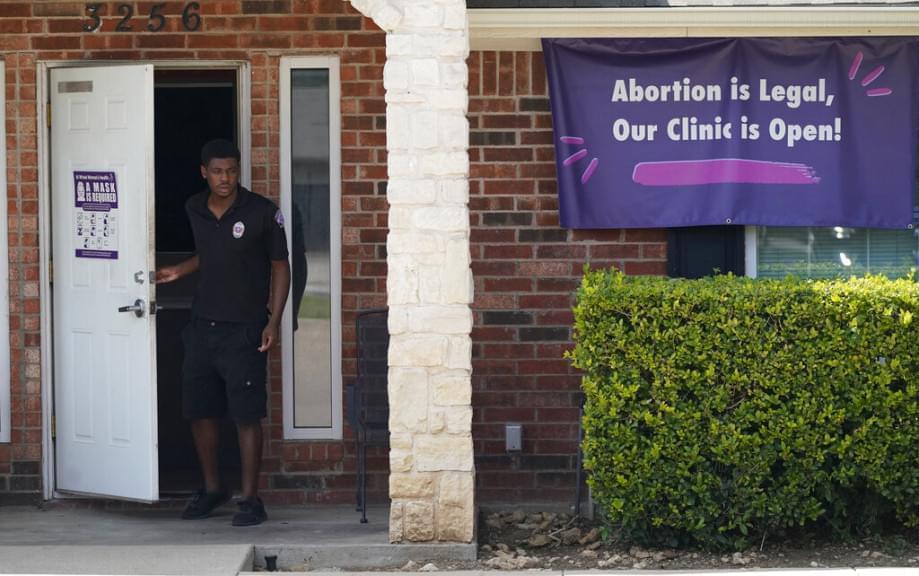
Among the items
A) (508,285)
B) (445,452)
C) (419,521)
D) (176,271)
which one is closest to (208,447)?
A: (176,271)

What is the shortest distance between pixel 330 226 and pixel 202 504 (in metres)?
1.71

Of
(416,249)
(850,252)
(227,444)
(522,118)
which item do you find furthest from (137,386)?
(850,252)

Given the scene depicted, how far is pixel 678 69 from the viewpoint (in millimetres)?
8281

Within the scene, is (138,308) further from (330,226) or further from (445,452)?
(445,452)

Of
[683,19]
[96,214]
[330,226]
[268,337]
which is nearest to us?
[683,19]

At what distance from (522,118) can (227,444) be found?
9.55ft

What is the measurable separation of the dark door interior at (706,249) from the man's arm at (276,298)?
2.15 m

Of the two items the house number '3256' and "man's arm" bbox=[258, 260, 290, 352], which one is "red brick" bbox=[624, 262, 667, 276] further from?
the house number '3256'

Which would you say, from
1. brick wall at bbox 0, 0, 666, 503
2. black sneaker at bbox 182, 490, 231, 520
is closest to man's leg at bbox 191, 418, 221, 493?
black sneaker at bbox 182, 490, 231, 520

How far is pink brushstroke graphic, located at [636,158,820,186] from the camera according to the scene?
8.26 metres

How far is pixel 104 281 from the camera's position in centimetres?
839

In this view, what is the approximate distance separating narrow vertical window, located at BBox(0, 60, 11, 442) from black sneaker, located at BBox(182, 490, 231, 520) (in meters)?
1.18

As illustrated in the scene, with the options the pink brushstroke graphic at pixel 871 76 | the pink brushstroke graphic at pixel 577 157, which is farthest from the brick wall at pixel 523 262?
the pink brushstroke graphic at pixel 871 76

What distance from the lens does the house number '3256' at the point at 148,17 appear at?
852cm
